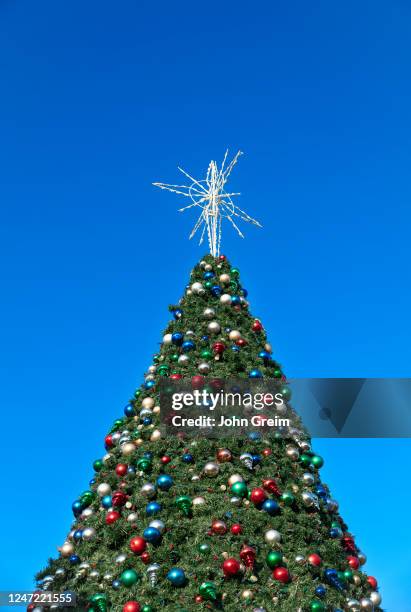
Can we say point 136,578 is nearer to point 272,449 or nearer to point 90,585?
point 90,585

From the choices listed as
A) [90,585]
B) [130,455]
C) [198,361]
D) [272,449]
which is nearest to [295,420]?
[272,449]

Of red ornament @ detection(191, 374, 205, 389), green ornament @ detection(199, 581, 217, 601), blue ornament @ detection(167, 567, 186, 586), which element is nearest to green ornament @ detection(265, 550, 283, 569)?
green ornament @ detection(199, 581, 217, 601)

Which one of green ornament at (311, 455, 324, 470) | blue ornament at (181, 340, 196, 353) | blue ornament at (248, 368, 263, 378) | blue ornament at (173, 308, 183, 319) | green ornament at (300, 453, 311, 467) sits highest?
blue ornament at (173, 308, 183, 319)

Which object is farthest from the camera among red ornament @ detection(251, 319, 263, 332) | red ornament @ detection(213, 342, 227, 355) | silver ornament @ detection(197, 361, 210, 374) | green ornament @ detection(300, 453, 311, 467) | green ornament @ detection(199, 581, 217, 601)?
red ornament @ detection(251, 319, 263, 332)

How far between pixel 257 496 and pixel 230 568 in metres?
0.91

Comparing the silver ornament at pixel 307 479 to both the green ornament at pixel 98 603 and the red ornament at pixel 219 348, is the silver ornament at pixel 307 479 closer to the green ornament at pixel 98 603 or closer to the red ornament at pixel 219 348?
the red ornament at pixel 219 348

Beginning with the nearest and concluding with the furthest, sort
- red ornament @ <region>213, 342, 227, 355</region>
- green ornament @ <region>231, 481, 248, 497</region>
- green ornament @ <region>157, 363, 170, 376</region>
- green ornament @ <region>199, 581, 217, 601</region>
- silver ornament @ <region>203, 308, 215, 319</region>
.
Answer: green ornament @ <region>199, 581, 217, 601</region> < green ornament @ <region>231, 481, 248, 497</region> < red ornament @ <region>213, 342, 227, 355</region> < green ornament @ <region>157, 363, 170, 376</region> < silver ornament @ <region>203, 308, 215, 319</region>

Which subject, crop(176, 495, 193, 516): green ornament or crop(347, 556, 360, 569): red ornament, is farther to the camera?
crop(347, 556, 360, 569): red ornament

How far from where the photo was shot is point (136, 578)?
20.2 ft

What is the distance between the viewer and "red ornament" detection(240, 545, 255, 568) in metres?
6.09

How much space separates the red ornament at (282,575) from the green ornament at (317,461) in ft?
6.35

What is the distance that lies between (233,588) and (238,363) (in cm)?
288

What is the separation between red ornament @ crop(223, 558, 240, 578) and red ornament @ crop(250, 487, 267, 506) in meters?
0.82

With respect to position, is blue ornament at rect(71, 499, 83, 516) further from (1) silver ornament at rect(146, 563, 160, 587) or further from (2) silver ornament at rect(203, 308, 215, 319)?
(2) silver ornament at rect(203, 308, 215, 319)
